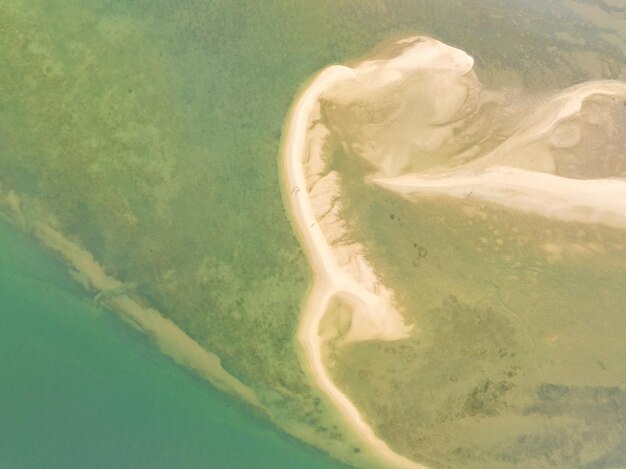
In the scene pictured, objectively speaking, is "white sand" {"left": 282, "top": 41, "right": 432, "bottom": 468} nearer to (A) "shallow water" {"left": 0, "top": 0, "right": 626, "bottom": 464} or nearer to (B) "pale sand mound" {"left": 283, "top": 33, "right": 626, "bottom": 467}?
(B) "pale sand mound" {"left": 283, "top": 33, "right": 626, "bottom": 467}

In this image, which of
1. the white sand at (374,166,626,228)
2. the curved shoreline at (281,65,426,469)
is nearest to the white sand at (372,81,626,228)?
the white sand at (374,166,626,228)

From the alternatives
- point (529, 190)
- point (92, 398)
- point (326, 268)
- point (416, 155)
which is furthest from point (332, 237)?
point (92, 398)

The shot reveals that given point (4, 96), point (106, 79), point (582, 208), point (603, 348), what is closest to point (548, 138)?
point (582, 208)

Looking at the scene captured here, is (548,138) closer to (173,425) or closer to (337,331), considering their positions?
(337,331)

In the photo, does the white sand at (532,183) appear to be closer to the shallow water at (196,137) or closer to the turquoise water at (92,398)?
the shallow water at (196,137)

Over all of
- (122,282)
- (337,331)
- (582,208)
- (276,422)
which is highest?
(122,282)

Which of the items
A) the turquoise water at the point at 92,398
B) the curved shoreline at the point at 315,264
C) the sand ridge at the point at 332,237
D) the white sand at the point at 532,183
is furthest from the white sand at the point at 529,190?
the turquoise water at the point at 92,398

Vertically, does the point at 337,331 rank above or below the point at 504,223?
below
